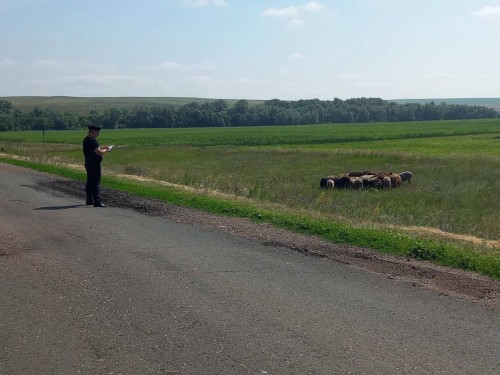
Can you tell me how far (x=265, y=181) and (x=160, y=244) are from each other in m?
18.5

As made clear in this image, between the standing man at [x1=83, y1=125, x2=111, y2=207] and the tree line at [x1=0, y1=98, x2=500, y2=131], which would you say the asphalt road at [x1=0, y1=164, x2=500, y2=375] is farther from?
the tree line at [x1=0, y1=98, x2=500, y2=131]

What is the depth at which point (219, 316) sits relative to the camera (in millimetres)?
6836

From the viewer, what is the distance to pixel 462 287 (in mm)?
8016

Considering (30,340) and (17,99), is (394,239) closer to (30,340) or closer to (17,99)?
(30,340)

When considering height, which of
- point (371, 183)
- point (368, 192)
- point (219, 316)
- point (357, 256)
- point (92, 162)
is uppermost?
point (92, 162)

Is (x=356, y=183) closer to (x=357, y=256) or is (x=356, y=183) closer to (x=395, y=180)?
(x=395, y=180)

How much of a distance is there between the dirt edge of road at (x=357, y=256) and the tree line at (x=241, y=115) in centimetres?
9916

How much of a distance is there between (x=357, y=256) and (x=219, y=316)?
3600mm

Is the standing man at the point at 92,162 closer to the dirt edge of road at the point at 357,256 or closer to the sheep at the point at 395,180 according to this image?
the dirt edge of road at the point at 357,256

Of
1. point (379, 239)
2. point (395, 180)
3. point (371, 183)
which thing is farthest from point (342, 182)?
point (379, 239)

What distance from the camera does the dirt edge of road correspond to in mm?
7977

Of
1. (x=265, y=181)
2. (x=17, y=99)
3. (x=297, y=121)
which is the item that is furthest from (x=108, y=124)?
(x=265, y=181)

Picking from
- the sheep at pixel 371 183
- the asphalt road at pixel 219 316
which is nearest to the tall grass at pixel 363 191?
the sheep at pixel 371 183

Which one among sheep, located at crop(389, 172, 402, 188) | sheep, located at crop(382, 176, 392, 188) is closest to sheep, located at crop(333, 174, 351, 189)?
sheep, located at crop(382, 176, 392, 188)
